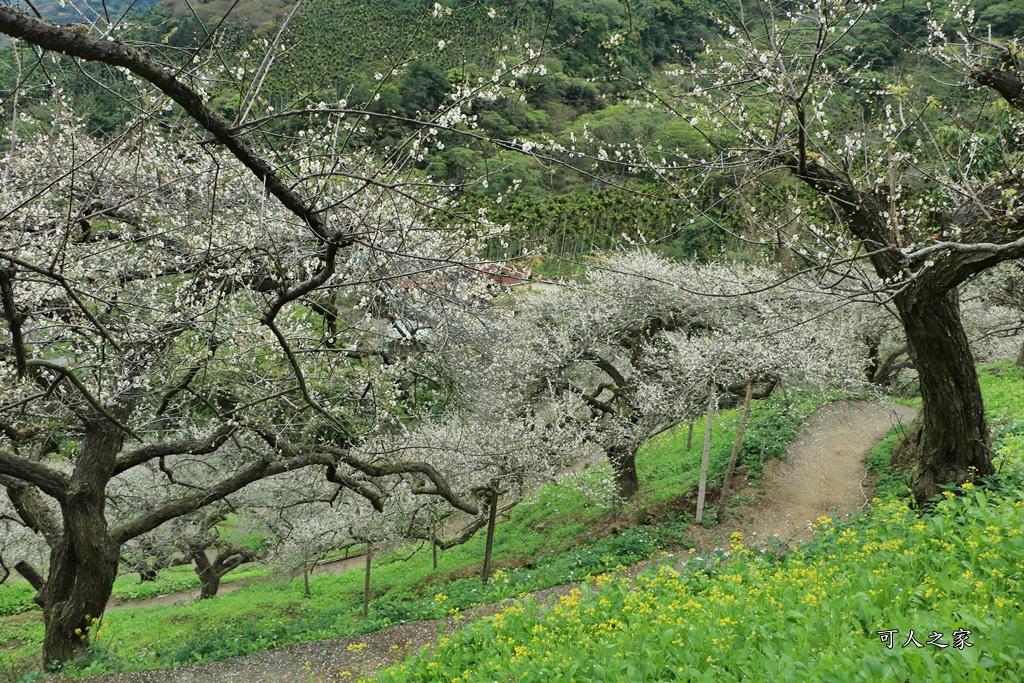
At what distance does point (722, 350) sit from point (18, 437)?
10463 millimetres

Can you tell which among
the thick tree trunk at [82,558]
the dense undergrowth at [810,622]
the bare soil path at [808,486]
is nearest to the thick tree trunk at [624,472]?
the bare soil path at [808,486]

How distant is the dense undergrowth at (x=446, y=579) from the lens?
9078 millimetres

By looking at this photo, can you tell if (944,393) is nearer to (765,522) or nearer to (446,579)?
(765,522)

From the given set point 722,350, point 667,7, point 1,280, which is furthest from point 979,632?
point 722,350

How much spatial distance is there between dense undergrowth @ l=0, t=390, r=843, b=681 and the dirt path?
1.30 ft

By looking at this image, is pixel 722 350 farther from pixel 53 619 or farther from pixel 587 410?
pixel 53 619

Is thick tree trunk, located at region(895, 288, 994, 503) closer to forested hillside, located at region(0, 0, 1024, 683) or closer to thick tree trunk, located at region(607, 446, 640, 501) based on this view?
forested hillside, located at region(0, 0, 1024, 683)

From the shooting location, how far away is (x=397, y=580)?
1455cm

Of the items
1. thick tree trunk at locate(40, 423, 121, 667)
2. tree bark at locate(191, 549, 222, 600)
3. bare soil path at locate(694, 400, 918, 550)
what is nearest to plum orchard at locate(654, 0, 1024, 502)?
bare soil path at locate(694, 400, 918, 550)

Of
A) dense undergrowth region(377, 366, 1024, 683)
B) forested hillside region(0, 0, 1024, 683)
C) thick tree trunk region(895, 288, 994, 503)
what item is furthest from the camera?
thick tree trunk region(895, 288, 994, 503)

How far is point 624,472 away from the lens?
14070 millimetres

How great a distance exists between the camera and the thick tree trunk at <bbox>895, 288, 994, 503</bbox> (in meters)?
6.27

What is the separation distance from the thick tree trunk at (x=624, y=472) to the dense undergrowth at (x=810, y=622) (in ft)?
24.8

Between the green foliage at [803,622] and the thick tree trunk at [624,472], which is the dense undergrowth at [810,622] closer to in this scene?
the green foliage at [803,622]
